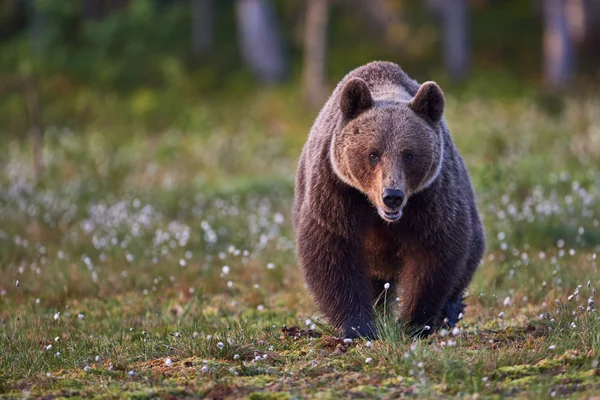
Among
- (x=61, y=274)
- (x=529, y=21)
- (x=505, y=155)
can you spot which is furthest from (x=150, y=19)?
(x=61, y=274)

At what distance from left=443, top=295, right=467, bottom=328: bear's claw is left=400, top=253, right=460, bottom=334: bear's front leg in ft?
1.66

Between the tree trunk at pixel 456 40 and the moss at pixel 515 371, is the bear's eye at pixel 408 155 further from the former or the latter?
the tree trunk at pixel 456 40

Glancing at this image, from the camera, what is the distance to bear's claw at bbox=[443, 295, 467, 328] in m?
6.58

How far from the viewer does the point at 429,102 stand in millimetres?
5797

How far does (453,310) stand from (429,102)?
1.74 meters

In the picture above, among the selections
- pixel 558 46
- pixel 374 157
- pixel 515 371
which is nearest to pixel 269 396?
pixel 515 371

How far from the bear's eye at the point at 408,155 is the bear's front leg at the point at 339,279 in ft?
2.29

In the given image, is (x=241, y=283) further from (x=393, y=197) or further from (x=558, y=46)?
(x=558, y=46)

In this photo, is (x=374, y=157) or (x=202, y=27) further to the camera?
(x=202, y=27)

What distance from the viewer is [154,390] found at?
15.0 ft

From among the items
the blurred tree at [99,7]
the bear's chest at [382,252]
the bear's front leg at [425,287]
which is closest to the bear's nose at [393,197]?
the bear's chest at [382,252]

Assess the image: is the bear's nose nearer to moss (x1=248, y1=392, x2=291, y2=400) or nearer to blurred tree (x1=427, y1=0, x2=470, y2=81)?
moss (x1=248, y1=392, x2=291, y2=400)

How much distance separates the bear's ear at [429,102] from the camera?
5.74 meters

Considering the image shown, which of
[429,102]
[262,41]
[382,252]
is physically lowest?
[382,252]
